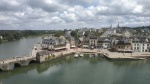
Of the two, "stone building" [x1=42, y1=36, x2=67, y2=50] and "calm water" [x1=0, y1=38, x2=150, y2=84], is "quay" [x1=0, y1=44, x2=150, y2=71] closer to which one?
"calm water" [x1=0, y1=38, x2=150, y2=84]

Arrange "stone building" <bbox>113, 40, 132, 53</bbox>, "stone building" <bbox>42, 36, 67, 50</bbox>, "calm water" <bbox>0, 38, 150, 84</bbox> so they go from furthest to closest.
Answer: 1. "stone building" <bbox>42, 36, 67, 50</bbox>
2. "stone building" <bbox>113, 40, 132, 53</bbox>
3. "calm water" <bbox>0, 38, 150, 84</bbox>

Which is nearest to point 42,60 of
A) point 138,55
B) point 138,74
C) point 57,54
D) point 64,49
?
point 57,54

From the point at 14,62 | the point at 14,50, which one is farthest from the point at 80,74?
the point at 14,50

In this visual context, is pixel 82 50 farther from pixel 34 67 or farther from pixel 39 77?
pixel 39 77

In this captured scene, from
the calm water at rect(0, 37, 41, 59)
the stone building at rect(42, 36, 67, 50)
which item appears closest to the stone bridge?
the calm water at rect(0, 37, 41, 59)

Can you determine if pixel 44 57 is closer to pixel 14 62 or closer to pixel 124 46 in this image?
pixel 14 62

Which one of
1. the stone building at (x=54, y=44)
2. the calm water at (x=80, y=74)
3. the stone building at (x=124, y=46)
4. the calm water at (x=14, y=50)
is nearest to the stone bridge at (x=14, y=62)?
the calm water at (x=80, y=74)
